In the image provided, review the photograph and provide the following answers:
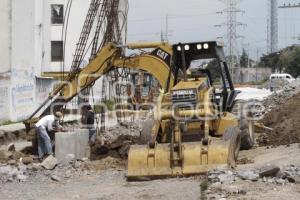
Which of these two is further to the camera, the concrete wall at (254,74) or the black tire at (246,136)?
the concrete wall at (254,74)

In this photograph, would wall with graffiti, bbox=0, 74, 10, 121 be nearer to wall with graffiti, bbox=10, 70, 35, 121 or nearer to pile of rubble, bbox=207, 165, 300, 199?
wall with graffiti, bbox=10, 70, 35, 121

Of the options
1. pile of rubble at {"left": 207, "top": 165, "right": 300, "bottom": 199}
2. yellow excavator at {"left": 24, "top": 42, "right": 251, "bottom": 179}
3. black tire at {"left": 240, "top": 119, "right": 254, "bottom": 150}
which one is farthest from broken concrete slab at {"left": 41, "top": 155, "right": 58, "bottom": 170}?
pile of rubble at {"left": 207, "top": 165, "right": 300, "bottom": 199}

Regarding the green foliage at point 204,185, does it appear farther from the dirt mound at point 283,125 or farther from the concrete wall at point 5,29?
the concrete wall at point 5,29

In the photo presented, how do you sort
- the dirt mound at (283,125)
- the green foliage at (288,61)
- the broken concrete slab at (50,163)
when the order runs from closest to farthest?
the broken concrete slab at (50,163), the dirt mound at (283,125), the green foliage at (288,61)

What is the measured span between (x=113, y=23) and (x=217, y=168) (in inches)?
945

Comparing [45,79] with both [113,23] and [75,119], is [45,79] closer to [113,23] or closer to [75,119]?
[113,23]

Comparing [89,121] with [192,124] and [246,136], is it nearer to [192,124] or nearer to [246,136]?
[246,136]

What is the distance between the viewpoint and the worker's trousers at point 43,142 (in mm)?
17466

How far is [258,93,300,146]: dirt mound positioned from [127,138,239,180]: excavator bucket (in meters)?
5.08

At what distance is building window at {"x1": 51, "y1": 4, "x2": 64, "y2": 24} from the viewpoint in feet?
189

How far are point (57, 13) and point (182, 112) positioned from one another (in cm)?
4538

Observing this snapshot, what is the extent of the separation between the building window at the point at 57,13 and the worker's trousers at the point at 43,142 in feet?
135

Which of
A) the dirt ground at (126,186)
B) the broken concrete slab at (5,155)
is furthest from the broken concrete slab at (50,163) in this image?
the broken concrete slab at (5,155)

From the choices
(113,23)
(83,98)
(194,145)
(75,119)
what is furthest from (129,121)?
(194,145)
